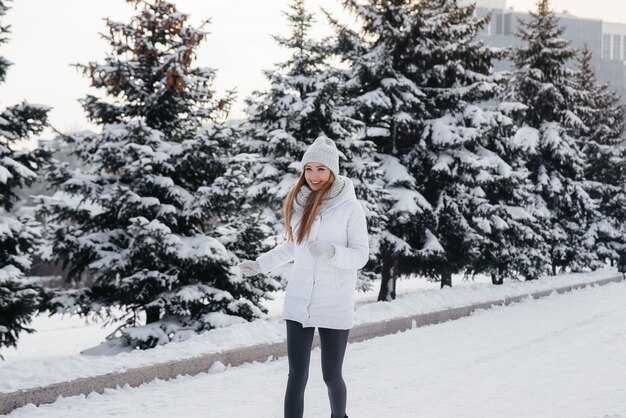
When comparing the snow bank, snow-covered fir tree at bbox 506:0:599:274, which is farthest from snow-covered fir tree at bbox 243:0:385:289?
snow-covered fir tree at bbox 506:0:599:274

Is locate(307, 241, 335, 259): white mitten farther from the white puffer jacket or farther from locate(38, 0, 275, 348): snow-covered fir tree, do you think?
locate(38, 0, 275, 348): snow-covered fir tree

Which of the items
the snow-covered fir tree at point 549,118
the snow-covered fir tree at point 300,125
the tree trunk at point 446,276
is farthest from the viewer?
the snow-covered fir tree at point 549,118

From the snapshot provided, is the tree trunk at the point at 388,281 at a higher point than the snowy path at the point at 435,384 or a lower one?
lower

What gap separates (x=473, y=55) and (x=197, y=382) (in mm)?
15359

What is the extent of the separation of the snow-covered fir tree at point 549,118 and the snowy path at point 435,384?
17.3 m

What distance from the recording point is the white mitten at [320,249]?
425 centimetres

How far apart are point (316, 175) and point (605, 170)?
35676 millimetres

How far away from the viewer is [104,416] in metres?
5.97

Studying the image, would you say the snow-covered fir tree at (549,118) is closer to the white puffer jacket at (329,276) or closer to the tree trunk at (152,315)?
the tree trunk at (152,315)

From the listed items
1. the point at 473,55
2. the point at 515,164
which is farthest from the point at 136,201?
the point at 515,164

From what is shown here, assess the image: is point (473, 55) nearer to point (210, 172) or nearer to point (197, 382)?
point (210, 172)

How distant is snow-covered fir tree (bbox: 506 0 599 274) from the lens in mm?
27891

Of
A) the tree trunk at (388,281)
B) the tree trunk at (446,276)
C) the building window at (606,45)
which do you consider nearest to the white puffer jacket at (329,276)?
the tree trunk at (388,281)

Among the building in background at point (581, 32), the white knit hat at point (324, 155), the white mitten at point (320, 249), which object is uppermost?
the building in background at point (581, 32)
